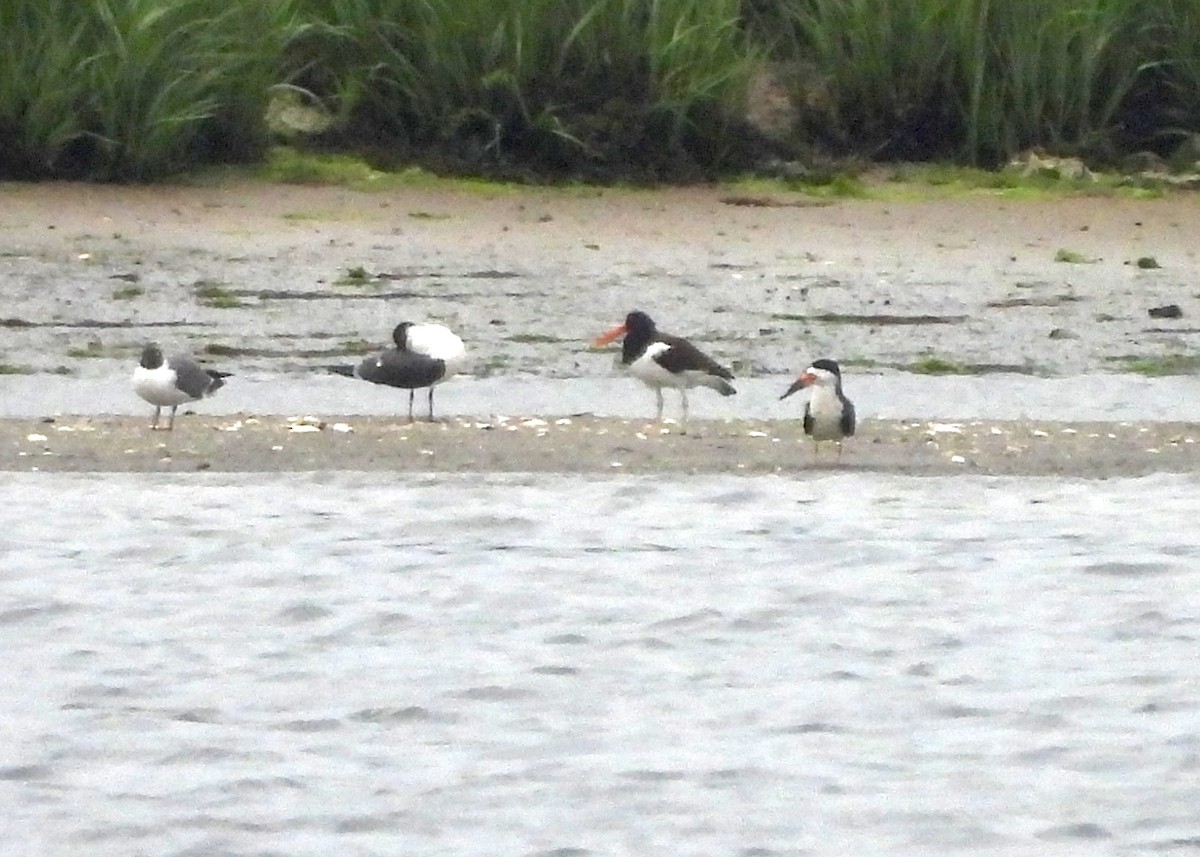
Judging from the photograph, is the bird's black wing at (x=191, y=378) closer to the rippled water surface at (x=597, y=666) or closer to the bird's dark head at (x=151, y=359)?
the bird's dark head at (x=151, y=359)

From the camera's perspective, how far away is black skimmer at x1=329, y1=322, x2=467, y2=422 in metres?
11.3

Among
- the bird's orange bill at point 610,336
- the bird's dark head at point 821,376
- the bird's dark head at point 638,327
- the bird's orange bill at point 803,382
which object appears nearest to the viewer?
the bird's dark head at point 821,376

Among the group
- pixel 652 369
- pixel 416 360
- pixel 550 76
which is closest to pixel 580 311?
pixel 652 369

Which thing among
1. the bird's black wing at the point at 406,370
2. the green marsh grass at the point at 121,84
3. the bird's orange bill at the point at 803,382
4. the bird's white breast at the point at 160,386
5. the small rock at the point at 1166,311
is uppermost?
the green marsh grass at the point at 121,84

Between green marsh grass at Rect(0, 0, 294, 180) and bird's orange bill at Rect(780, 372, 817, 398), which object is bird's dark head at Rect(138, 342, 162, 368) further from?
green marsh grass at Rect(0, 0, 294, 180)

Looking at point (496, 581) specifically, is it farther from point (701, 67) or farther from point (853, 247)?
point (701, 67)

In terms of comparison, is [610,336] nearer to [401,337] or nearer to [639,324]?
[639,324]

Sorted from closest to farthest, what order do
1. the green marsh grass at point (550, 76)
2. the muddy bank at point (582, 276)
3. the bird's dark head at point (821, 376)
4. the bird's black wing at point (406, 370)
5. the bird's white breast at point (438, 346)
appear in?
1. the bird's dark head at point (821, 376)
2. the bird's black wing at point (406, 370)
3. the bird's white breast at point (438, 346)
4. the muddy bank at point (582, 276)
5. the green marsh grass at point (550, 76)

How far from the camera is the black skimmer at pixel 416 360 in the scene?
11.3m

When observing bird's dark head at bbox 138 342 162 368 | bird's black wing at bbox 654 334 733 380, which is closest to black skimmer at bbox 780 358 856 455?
bird's black wing at bbox 654 334 733 380

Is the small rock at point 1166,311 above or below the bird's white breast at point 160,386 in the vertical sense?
above

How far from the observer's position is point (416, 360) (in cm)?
1136

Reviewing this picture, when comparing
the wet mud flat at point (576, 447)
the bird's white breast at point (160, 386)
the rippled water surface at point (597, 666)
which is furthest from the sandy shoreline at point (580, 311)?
the rippled water surface at point (597, 666)

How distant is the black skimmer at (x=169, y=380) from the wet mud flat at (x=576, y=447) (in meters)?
0.15
